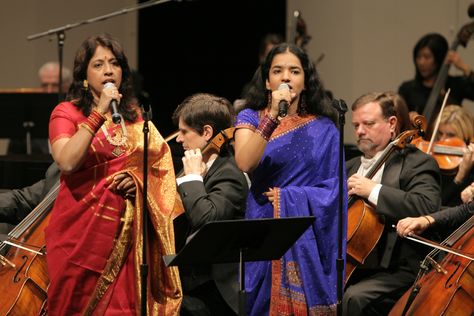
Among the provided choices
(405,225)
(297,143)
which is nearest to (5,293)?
(297,143)

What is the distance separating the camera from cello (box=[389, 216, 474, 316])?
13.5 ft

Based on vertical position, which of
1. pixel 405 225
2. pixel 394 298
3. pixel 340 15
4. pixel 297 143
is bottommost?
pixel 394 298

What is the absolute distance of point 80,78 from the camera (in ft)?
14.0

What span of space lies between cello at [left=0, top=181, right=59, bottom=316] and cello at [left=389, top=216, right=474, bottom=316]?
1.55 metres

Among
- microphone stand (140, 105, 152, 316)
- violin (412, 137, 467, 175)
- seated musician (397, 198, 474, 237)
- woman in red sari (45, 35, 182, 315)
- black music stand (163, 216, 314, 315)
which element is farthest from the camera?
violin (412, 137, 467, 175)

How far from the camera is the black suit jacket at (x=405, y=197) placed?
4773 mm

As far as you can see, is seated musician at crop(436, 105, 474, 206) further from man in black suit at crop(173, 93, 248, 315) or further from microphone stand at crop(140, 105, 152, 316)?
microphone stand at crop(140, 105, 152, 316)

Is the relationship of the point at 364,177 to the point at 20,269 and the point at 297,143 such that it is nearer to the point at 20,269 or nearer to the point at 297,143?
the point at 297,143

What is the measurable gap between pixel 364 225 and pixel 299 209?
2.30ft

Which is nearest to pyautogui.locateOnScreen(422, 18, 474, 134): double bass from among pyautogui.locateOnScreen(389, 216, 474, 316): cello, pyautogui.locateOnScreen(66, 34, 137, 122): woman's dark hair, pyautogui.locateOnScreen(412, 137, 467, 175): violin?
pyautogui.locateOnScreen(412, 137, 467, 175): violin

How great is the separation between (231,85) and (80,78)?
514 cm

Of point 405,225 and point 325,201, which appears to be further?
point 405,225

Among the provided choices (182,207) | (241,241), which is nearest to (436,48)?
(182,207)

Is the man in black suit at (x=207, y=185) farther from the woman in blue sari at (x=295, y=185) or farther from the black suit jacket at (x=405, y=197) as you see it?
the black suit jacket at (x=405, y=197)
